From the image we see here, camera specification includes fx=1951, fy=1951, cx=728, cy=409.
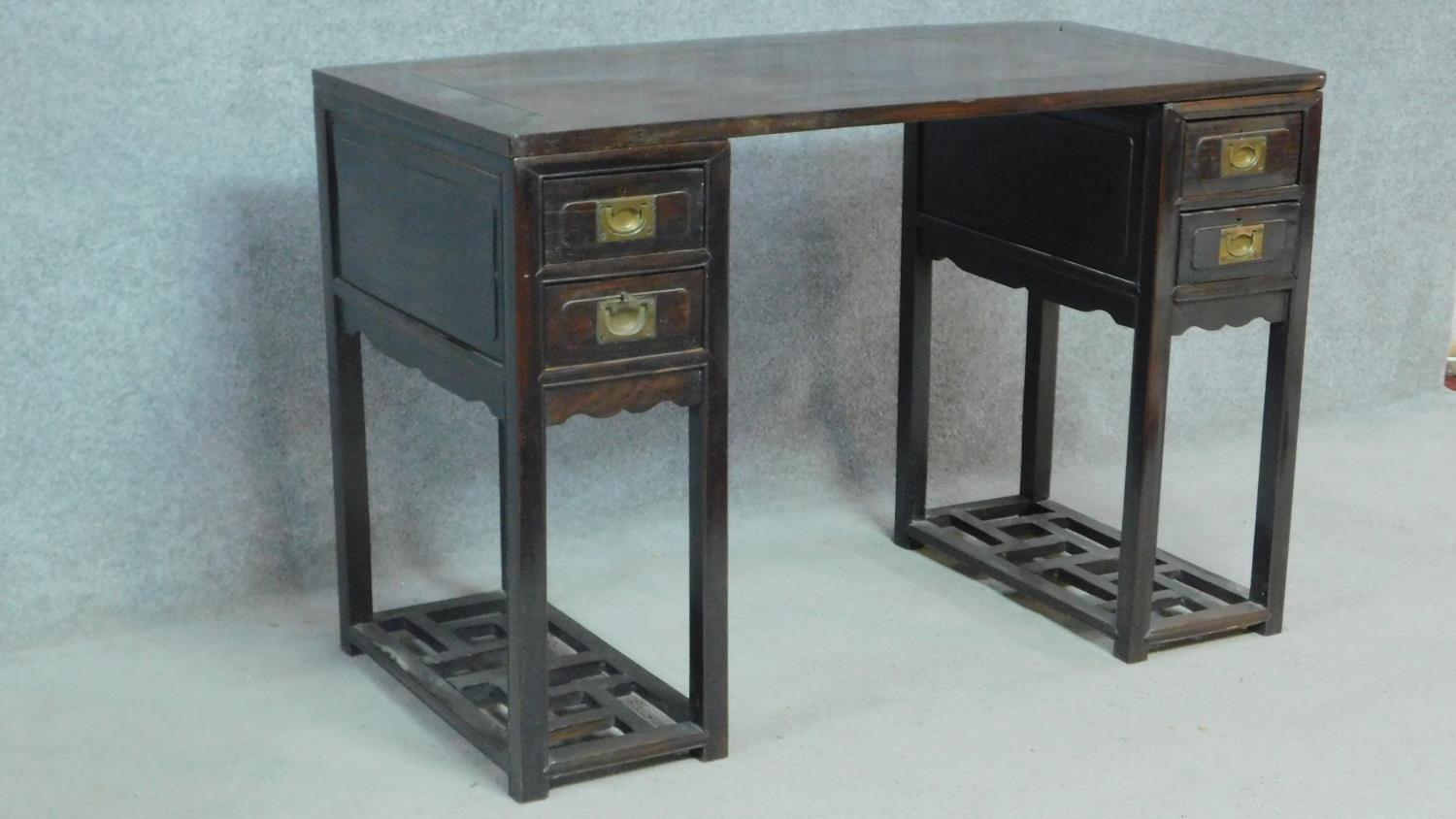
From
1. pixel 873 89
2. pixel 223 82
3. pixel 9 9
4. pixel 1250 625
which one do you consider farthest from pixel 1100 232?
pixel 9 9

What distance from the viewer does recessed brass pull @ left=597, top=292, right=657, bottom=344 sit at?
216 cm

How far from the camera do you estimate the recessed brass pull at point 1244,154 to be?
252cm

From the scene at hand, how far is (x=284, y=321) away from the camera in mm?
2777

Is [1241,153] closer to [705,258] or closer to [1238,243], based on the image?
[1238,243]

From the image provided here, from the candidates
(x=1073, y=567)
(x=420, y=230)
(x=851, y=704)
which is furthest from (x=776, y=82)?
(x=1073, y=567)

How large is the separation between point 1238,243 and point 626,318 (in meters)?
0.88

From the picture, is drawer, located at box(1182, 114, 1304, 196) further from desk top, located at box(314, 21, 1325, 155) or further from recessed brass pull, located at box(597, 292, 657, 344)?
recessed brass pull, located at box(597, 292, 657, 344)

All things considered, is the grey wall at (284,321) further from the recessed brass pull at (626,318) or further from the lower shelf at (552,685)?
the recessed brass pull at (626,318)

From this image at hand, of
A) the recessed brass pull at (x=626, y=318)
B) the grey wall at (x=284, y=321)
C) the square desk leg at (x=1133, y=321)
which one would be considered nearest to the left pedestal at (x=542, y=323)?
the recessed brass pull at (x=626, y=318)

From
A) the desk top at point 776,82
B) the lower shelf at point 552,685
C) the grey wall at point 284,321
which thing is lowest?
the lower shelf at point 552,685

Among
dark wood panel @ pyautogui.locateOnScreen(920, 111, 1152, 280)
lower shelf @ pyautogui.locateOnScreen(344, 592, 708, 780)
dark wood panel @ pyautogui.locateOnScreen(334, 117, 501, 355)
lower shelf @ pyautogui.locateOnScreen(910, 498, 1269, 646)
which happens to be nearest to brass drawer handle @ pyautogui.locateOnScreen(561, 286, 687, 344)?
dark wood panel @ pyautogui.locateOnScreen(334, 117, 501, 355)

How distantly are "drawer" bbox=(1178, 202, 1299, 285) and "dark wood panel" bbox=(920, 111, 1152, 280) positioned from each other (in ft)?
0.23

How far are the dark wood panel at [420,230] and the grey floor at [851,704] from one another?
0.54 meters

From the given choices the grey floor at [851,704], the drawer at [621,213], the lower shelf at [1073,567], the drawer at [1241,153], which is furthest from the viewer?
the lower shelf at [1073,567]
